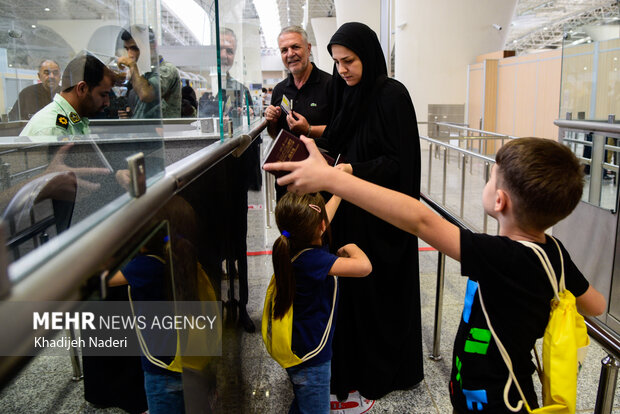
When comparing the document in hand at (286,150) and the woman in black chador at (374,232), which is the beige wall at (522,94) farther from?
the document in hand at (286,150)

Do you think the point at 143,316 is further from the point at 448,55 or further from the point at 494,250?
the point at 448,55

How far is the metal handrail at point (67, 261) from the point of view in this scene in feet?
1.27

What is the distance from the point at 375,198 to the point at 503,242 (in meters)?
0.32

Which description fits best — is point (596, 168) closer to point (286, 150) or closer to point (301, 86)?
point (301, 86)

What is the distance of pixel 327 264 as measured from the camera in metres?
1.65

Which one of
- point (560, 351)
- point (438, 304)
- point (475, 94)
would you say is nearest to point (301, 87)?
point (438, 304)

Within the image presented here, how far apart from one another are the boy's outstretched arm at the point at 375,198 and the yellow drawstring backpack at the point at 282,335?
564mm

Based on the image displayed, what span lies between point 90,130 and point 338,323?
138 centimetres

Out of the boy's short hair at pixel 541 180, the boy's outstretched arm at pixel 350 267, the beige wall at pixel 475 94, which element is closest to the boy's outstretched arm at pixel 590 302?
the boy's short hair at pixel 541 180

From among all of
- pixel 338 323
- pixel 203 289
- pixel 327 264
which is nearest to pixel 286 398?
pixel 338 323

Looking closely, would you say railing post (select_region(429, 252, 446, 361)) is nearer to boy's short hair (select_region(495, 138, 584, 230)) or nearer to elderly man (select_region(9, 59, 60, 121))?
boy's short hair (select_region(495, 138, 584, 230))

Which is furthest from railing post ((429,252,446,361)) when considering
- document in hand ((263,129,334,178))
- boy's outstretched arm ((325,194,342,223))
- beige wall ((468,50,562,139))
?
beige wall ((468,50,562,139))

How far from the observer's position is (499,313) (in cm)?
117

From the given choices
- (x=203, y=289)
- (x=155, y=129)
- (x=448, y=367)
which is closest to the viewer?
(x=155, y=129)
